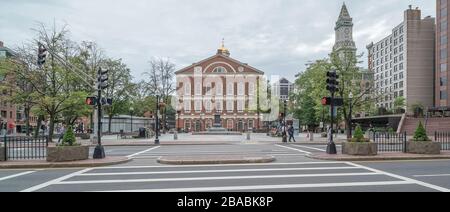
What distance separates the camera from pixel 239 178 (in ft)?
34.9

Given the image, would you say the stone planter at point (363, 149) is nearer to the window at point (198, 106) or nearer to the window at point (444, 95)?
the window at point (198, 106)

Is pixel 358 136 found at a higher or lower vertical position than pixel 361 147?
higher

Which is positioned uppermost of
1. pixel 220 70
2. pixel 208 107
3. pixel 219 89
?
pixel 220 70

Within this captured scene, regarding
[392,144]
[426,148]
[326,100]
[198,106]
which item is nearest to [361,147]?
[326,100]

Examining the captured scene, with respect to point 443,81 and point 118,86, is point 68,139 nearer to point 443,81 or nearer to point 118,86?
point 118,86

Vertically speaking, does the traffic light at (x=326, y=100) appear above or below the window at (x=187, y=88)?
below

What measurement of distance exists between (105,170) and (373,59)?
436 ft

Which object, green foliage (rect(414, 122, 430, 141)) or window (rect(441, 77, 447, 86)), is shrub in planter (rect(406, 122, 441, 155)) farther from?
window (rect(441, 77, 447, 86))

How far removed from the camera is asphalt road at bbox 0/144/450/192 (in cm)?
911

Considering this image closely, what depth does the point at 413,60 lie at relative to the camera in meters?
97.2

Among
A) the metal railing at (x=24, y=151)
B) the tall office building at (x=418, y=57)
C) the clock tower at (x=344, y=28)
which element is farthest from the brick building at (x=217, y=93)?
the metal railing at (x=24, y=151)

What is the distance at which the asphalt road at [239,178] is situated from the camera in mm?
9109

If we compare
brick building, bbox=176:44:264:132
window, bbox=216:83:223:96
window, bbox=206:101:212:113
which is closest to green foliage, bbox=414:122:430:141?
brick building, bbox=176:44:264:132

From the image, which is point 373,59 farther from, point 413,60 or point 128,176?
point 128,176
